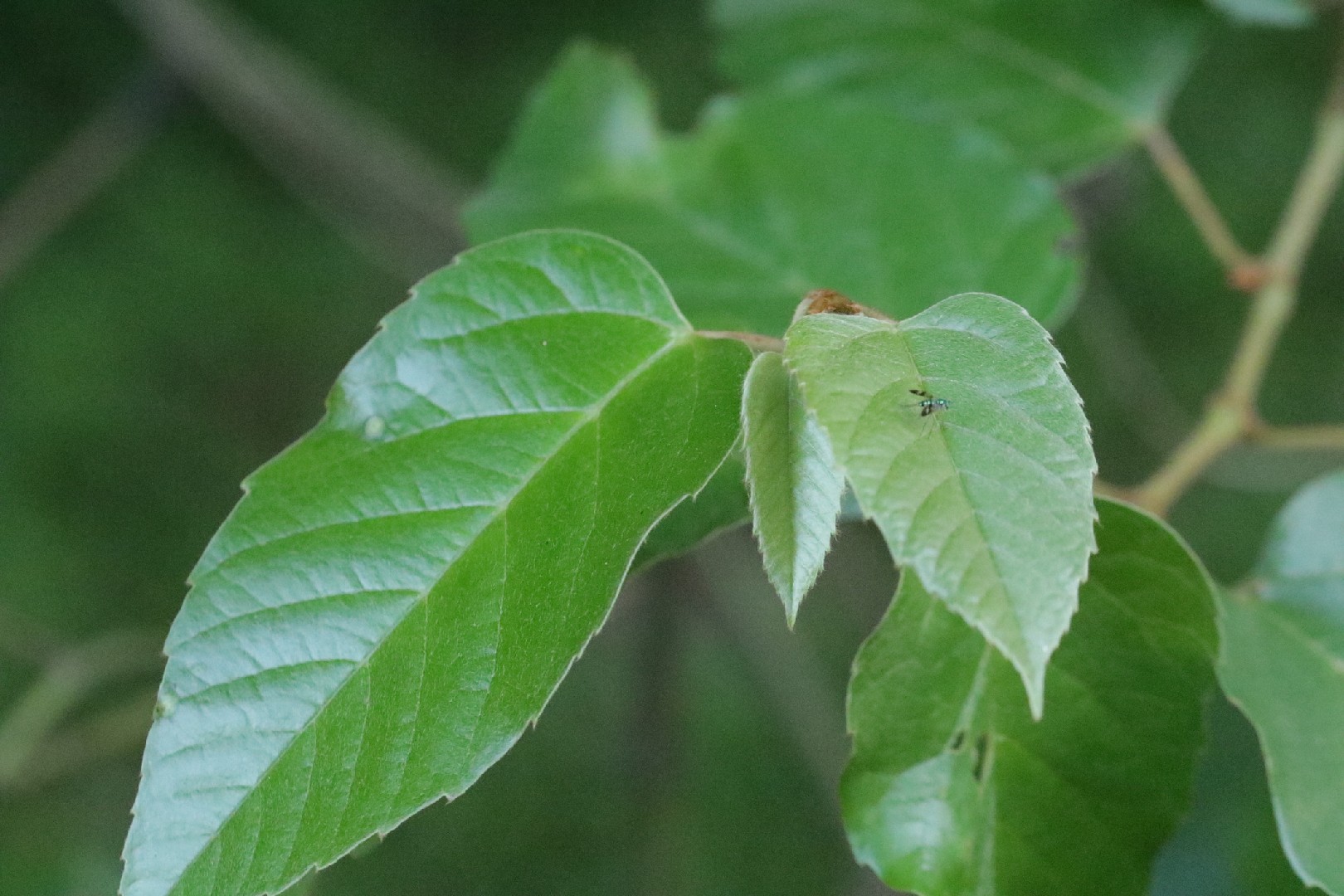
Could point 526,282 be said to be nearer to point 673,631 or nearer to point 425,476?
point 425,476

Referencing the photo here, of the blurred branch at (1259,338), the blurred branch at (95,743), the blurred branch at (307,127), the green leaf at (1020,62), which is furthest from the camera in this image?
the blurred branch at (307,127)

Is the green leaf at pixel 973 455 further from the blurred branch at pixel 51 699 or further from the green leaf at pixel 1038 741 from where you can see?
the blurred branch at pixel 51 699

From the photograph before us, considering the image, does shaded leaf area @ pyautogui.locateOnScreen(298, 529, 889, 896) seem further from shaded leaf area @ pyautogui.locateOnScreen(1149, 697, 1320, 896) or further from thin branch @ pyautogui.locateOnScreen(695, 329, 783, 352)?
thin branch @ pyautogui.locateOnScreen(695, 329, 783, 352)

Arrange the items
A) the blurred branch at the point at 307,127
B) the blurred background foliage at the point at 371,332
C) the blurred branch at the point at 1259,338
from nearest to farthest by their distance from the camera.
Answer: the blurred branch at the point at 1259,338 → the blurred branch at the point at 307,127 → the blurred background foliage at the point at 371,332

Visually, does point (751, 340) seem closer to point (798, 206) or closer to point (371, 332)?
point (798, 206)

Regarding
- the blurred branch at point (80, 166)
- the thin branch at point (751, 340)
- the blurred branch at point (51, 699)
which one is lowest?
the thin branch at point (751, 340)

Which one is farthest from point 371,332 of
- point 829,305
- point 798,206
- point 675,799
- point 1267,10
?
point 829,305

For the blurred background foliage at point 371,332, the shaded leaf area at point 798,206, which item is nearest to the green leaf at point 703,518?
the shaded leaf area at point 798,206
